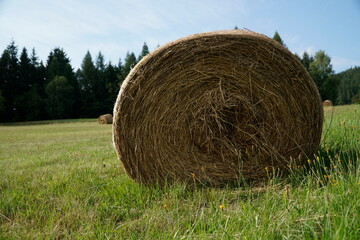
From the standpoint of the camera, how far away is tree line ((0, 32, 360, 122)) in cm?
4403

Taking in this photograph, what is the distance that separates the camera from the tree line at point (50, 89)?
144ft

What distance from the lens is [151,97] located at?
318 cm

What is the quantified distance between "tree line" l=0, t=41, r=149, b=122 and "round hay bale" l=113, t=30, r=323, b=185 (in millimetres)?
43239

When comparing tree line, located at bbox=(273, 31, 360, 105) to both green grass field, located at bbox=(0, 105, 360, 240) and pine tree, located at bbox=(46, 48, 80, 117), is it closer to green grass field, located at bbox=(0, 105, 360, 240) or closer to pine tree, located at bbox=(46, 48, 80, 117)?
pine tree, located at bbox=(46, 48, 80, 117)

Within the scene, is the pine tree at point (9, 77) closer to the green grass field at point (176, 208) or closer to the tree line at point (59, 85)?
the tree line at point (59, 85)

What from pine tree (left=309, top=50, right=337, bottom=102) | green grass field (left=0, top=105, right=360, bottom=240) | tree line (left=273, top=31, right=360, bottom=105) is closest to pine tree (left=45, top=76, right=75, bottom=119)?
tree line (left=273, top=31, right=360, bottom=105)

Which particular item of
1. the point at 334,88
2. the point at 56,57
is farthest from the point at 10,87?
the point at 334,88

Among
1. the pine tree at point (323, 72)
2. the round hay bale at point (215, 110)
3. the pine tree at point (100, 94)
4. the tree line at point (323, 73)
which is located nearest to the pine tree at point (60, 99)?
the pine tree at point (100, 94)

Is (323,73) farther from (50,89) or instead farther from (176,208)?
(176,208)

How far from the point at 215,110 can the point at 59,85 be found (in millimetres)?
47786

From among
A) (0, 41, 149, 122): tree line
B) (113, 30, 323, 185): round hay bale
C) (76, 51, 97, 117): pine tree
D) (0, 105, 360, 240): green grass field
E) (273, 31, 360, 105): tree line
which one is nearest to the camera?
(0, 105, 360, 240): green grass field

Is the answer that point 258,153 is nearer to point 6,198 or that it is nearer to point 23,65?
point 6,198

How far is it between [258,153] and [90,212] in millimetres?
2055

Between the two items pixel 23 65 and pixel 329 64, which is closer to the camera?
pixel 23 65
